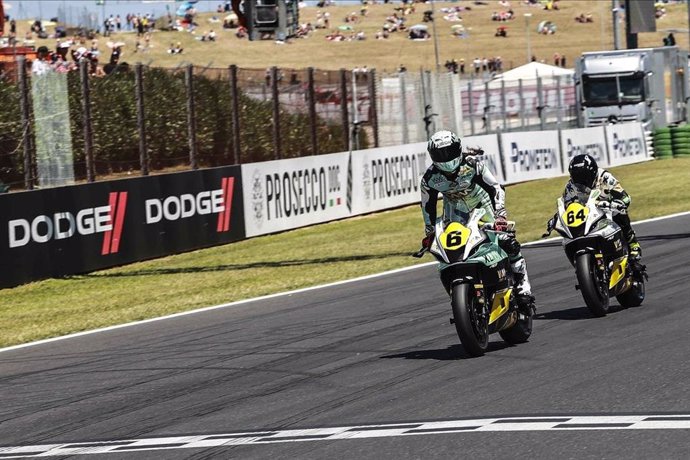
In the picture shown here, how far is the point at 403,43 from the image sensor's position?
105000mm

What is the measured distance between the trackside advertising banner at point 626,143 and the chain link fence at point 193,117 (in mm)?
7812

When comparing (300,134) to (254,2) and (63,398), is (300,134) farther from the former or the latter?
(63,398)

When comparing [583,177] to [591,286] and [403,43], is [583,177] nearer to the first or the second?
[591,286]

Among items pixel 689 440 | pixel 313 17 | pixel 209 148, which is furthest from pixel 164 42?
pixel 689 440

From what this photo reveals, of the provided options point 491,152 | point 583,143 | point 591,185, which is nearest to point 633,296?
point 591,185

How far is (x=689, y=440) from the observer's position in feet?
21.5

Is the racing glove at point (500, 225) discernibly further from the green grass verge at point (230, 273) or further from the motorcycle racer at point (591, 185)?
the green grass verge at point (230, 273)

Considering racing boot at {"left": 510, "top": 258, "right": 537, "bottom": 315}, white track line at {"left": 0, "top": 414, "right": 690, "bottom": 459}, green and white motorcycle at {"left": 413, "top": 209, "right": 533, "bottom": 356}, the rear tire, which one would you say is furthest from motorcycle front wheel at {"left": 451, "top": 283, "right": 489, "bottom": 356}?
white track line at {"left": 0, "top": 414, "right": 690, "bottom": 459}

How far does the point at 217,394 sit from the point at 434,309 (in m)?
4.31

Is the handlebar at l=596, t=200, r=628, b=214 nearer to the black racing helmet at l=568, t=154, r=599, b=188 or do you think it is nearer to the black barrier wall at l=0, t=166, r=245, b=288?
the black racing helmet at l=568, t=154, r=599, b=188

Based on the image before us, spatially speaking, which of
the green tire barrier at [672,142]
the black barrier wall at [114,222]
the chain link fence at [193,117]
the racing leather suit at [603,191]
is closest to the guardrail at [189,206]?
the black barrier wall at [114,222]

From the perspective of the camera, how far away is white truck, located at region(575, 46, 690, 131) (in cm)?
4488

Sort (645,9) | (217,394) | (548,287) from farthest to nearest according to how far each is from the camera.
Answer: (645,9) → (548,287) → (217,394)

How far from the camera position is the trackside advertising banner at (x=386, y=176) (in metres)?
27.3
